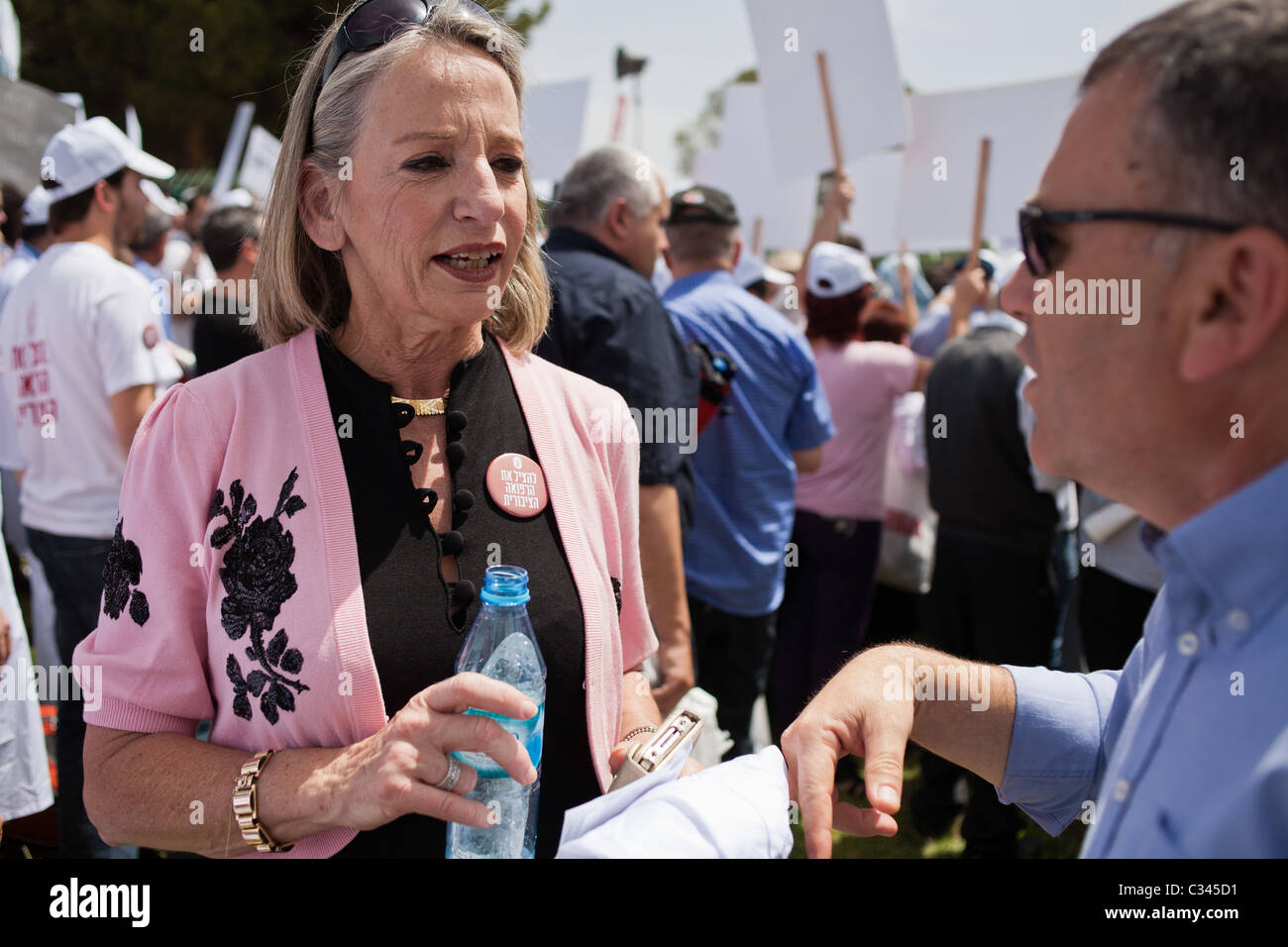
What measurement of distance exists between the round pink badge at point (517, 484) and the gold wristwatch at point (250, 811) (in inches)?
23.6

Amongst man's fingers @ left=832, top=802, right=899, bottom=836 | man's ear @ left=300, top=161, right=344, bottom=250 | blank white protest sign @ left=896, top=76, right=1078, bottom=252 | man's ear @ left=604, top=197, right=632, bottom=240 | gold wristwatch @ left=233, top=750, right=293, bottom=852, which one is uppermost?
blank white protest sign @ left=896, top=76, right=1078, bottom=252

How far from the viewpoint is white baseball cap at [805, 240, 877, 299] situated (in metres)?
5.21

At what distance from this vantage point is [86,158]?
425cm

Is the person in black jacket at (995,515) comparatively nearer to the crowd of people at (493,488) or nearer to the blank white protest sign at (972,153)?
the crowd of people at (493,488)

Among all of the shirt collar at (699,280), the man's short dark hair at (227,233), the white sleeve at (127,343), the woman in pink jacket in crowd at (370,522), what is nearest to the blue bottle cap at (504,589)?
the woman in pink jacket in crowd at (370,522)

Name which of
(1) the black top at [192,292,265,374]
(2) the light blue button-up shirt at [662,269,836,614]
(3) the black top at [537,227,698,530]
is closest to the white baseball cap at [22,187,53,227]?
(1) the black top at [192,292,265,374]

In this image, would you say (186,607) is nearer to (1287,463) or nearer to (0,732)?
(1287,463)

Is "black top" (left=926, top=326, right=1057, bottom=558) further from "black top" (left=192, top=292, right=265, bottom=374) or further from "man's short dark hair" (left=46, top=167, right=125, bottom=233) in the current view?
"man's short dark hair" (left=46, top=167, right=125, bottom=233)

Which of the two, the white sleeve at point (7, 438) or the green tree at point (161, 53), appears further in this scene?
the green tree at point (161, 53)

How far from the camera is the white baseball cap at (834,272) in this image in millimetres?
5215

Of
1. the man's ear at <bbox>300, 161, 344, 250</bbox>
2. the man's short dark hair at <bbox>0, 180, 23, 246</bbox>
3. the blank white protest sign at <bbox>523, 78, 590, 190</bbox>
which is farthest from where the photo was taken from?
the blank white protest sign at <bbox>523, 78, 590, 190</bbox>

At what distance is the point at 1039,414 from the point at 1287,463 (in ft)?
0.98

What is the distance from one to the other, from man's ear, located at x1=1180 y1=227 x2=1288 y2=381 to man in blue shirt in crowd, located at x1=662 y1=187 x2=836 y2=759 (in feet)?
10.5

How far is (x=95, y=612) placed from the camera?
3.84 meters
